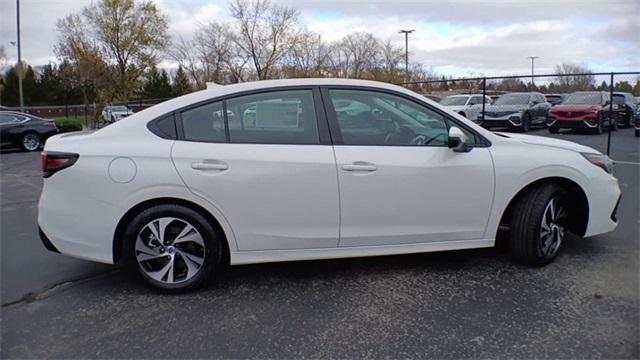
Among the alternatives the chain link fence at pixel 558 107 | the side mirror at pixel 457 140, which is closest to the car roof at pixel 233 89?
the side mirror at pixel 457 140

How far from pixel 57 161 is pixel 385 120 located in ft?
8.01

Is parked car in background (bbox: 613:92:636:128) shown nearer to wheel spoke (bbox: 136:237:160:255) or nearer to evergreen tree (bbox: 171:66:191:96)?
wheel spoke (bbox: 136:237:160:255)

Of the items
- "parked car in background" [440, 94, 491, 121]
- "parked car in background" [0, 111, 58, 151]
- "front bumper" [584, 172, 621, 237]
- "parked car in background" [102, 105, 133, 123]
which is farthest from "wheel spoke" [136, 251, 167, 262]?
"parked car in background" [102, 105, 133, 123]

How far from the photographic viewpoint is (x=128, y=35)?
38094 mm

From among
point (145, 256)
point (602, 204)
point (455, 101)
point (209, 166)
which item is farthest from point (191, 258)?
point (455, 101)

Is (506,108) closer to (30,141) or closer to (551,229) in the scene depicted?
(551,229)

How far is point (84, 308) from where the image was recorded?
343cm

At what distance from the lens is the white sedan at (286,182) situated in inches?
135

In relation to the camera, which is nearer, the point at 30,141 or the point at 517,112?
Result: the point at 30,141

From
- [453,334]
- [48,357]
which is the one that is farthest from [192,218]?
[453,334]

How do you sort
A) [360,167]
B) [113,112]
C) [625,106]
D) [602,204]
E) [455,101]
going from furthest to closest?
[113,112], [455,101], [625,106], [602,204], [360,167]

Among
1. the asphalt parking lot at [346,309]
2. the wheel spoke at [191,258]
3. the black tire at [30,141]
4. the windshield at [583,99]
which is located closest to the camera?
the asphalt parking lot at [346,309]

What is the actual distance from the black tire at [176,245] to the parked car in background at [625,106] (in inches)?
788

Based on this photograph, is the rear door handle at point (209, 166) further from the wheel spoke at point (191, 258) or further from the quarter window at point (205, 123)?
the wheel spoke at point (191, 258)
